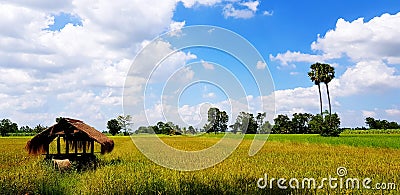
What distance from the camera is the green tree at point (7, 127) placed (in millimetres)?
78037

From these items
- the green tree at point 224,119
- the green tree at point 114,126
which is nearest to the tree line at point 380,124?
the green tree at point 114,126


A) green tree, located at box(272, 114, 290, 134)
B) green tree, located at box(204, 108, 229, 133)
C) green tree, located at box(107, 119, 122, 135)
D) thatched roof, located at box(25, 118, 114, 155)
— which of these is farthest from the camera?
green tree, located at box(272, 114, 290, 134)

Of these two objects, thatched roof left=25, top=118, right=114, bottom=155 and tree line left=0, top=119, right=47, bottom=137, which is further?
tree line left=0, top=119, right=47, bottom=137

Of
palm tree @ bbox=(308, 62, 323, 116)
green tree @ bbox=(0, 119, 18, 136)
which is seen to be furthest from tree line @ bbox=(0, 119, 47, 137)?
palm tree @ bbox=(308, 62, 323, 116)

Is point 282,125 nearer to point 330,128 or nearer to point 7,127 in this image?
point 330,128

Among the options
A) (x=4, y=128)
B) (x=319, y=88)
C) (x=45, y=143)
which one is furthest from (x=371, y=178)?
(x=4, y=128)

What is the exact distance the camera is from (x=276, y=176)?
969cm

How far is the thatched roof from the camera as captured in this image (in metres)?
13.0

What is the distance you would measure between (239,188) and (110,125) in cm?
8187

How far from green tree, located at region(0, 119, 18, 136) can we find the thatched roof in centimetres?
7234

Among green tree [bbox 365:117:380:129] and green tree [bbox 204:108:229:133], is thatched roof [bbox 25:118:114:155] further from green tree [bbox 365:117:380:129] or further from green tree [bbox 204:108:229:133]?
green tree [bbox 365:117:380:129]

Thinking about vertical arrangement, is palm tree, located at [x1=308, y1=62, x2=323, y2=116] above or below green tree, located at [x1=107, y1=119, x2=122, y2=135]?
above

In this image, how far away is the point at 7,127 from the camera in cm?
8250

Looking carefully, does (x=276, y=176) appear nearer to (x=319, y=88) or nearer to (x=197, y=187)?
(x=197, y=187)
